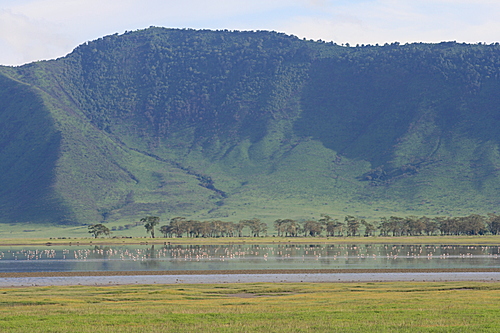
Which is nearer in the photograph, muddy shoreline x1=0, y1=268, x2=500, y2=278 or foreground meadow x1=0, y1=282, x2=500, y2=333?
foreground meadow x1=0, y1=282, x2=500, y2=333

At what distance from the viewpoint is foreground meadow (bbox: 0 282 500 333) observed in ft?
104

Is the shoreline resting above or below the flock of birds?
above

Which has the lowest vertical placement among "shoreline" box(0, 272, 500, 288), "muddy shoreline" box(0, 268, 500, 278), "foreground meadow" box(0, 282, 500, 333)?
"muddy shoreline" box(0, 268, 500, 278)

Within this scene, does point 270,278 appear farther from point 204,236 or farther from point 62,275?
point 204,236

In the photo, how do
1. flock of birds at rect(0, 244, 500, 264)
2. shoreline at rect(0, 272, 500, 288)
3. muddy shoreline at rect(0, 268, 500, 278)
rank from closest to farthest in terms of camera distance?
shoreline at rect(0, 272, 500, 288)
muddy shoreline at rect(0, 268, 500, 278)
flock of birds at rect(0, 244, 500, 264)

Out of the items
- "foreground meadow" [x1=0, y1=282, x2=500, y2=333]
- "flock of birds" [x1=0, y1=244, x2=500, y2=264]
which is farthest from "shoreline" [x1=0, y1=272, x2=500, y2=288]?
"flock of birds" [x1=0, y1=244, x2=500, y2=264]

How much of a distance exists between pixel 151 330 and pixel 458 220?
170 metres

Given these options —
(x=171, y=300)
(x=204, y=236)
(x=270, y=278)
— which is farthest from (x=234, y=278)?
(x=204, y=236)

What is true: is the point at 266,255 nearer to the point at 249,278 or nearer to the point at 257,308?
the point at 249,278

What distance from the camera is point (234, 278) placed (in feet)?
217

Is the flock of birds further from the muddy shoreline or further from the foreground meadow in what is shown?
the foreground meadow

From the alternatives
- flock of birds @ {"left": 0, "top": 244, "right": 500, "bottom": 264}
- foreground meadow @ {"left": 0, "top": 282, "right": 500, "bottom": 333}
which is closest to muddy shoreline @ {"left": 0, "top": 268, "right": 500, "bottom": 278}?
foreground meadow @ {"left": 0, "top": 282, "right": 500, "bottom": 333}

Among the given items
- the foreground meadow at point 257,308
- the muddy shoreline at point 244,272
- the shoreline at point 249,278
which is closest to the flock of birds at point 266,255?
the muddy shoreline at point 244,272

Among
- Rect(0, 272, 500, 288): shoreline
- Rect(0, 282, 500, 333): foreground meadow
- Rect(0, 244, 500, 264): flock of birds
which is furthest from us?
Rect(0, 244, 500, 264): flock of birds
